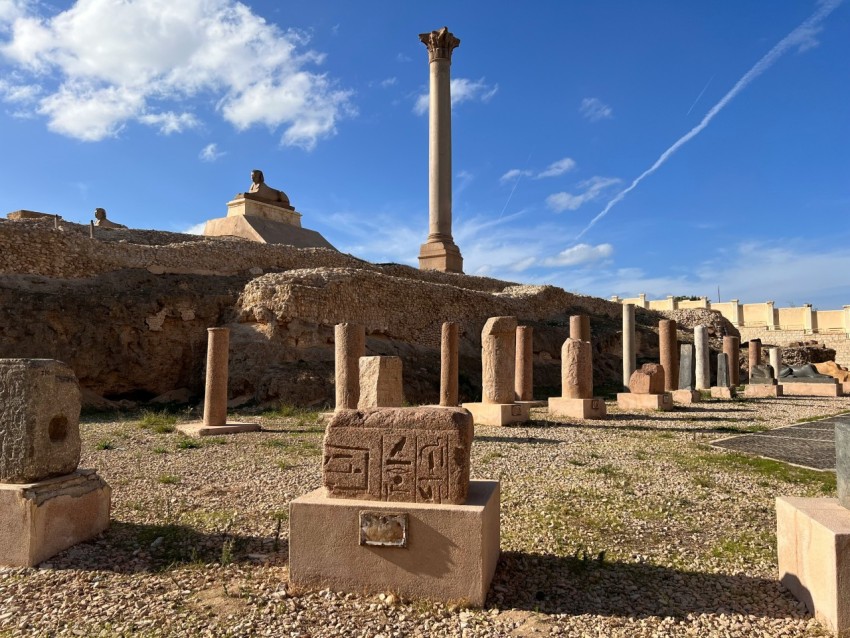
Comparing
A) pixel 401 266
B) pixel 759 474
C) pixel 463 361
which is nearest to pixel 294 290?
pixel 463 361

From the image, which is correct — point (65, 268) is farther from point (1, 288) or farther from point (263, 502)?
point (263, 502)

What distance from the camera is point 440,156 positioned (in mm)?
26266

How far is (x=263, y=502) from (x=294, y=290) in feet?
37.0

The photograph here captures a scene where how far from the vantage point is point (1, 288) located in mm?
14297

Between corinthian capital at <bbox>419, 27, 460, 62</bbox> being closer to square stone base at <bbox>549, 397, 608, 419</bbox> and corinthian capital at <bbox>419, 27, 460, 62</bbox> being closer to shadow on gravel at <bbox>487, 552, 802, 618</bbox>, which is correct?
square stone base at <bbox>549, 397, 608, 419</bbox>

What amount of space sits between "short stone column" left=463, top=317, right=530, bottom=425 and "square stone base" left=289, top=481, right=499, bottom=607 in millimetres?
8081

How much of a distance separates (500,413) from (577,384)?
8.31 ft

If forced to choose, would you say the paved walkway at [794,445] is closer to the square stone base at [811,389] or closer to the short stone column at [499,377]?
the short stone column at [499,377]

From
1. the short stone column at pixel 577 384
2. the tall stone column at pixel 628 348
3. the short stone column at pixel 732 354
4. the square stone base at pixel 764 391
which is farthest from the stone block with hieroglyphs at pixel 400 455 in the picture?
the short stone column at pixel 732 354

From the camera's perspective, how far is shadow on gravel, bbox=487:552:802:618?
3.58m

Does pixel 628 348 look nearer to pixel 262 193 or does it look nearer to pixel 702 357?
pixel 702 357

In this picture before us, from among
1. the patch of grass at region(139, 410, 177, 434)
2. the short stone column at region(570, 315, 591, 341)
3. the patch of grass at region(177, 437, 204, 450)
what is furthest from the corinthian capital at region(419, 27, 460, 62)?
the patch of grass at region(177, 437, 204, 450)

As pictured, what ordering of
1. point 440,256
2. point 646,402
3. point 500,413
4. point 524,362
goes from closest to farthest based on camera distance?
1. point 500,413
2. point 646,402
3. point 524,362
4. point 440,256

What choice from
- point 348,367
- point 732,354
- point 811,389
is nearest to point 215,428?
point 348,367
